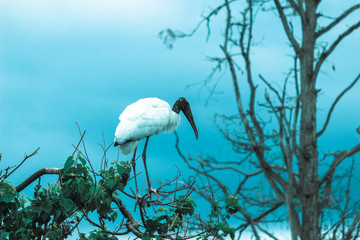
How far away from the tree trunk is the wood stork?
226cm

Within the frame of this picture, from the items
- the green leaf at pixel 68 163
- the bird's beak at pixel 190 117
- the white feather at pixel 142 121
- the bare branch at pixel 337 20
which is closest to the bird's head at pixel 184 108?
the bird's beak at pixel 190 117

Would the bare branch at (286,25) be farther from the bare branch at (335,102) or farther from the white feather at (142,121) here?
the white feather at (142,121)

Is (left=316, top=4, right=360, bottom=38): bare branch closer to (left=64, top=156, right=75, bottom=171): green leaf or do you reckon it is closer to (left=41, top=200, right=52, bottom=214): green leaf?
(left=64, top=156, right=75, bottom=171): green leaf

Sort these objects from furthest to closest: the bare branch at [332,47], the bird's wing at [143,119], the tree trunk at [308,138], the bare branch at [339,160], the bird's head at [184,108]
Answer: the bare branch at [332,47] < the bare branch at [339,160] < the tree trunk at [308,138] < the bird's head at [184,108] < the bird's wing at [143,119]

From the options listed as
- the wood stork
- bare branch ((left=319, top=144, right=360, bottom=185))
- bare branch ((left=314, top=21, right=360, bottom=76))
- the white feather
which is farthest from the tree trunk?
the white feather

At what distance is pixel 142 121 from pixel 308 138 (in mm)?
2891

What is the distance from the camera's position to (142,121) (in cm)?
448

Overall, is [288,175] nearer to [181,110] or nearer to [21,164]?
[181,110]

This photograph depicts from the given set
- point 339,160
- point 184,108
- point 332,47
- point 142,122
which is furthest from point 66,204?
point 332,47

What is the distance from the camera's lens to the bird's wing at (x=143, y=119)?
436 cm

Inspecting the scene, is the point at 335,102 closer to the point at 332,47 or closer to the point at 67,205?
the point at 332,47

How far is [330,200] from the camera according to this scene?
6816mm

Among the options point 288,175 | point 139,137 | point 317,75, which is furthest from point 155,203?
point 317,75

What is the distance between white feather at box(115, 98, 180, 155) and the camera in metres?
4.37
